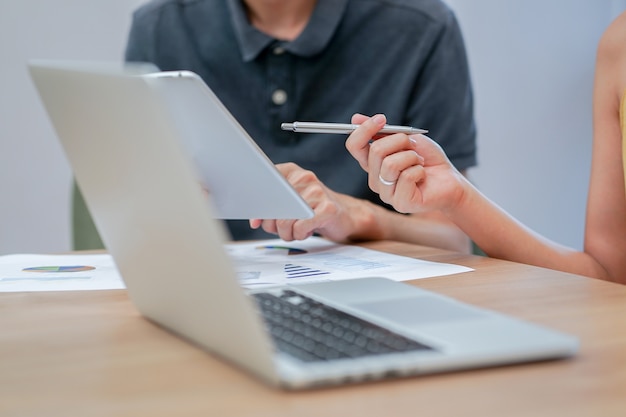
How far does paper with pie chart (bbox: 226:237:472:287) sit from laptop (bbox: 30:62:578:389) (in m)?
0.18

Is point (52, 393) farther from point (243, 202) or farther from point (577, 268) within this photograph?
point (577, 268)

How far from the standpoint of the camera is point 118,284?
0.84 m

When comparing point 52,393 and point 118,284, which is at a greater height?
point 52,393

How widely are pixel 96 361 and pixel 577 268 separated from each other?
71 cm

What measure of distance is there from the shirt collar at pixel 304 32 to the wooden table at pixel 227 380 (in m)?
0.90

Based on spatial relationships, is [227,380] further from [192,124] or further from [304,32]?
[304,32]

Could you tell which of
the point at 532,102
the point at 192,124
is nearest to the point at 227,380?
the point at 192,124

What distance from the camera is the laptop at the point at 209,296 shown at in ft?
1.45

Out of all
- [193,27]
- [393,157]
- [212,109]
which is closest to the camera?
[212,109]

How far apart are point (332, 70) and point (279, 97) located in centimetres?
12

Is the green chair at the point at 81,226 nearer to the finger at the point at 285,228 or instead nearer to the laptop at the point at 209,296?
the finger at the point at 285,228

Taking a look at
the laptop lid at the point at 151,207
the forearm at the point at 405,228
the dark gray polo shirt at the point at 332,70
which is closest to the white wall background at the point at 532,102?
the dark gray polo shirt at the point at 332,70

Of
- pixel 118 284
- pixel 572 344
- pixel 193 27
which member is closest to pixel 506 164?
pixel 193 27

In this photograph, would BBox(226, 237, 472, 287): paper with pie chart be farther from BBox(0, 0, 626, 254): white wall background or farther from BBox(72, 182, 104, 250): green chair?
BBox(0, 0, 626, 254): white wall background
